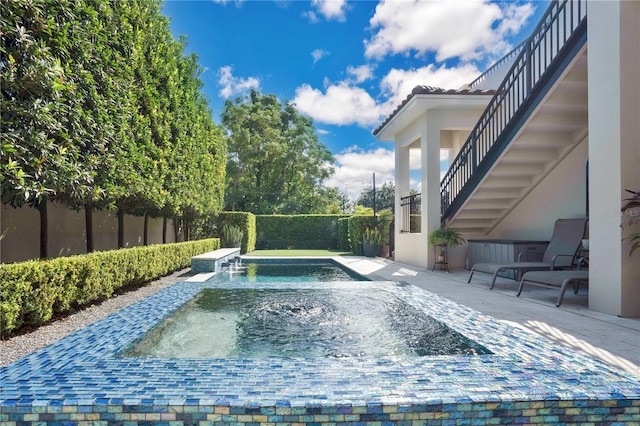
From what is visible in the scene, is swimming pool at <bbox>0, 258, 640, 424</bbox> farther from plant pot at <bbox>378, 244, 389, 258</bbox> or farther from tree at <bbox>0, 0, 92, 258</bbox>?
plant pot at <bbox>378, 244, 389, 258</bbox>

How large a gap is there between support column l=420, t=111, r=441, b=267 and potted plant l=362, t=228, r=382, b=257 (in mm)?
5122

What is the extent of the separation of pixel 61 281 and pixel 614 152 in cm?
747

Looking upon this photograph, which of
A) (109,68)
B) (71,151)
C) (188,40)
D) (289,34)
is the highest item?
(289,34)

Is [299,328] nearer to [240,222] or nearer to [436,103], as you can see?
[436,103]

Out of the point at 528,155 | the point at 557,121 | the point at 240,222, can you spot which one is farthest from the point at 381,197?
the point at 557,121

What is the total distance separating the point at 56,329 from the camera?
451 centimetres

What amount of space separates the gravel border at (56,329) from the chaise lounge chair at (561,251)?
6.62m

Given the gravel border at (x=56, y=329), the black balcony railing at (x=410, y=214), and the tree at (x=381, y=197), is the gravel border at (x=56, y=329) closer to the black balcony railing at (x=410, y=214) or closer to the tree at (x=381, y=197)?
the black balcony railing at (x=410, y=214)

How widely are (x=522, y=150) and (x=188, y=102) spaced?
8787 millimetres

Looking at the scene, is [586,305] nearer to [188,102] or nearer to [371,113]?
[188,102]

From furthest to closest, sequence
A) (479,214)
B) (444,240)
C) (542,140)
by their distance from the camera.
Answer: (479,214) < (444,240) < (542,140)

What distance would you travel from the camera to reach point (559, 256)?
6965mm

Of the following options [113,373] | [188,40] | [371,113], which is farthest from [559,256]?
[371,113]

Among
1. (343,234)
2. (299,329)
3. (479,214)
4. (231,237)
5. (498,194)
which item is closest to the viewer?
(299,329)
